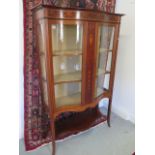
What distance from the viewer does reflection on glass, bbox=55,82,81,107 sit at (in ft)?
6.00

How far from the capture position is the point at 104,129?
2.26 metres

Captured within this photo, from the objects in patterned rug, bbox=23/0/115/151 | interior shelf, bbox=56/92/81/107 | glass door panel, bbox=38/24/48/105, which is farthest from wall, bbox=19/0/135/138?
glass door panel, bbox=38/24/48/105

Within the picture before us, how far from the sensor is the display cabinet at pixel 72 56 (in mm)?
1521

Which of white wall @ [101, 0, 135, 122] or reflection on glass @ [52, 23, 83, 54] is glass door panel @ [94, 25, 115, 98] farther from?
white wall @ [101, 0, 135, 122]

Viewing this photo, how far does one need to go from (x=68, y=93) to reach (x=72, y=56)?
1.46 feet

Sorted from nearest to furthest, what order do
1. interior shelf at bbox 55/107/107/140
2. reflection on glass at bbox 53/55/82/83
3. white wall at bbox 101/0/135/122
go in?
1. reflection on glass at bbox 53/55/82/83
2. interior shelf at bbox 55/107/107/140
3. white wall at bbox 101/0/135/122

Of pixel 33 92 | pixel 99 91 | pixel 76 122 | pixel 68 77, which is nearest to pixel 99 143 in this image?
pixel 76 122

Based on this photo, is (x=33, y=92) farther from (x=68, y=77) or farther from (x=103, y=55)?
(x=103, y=55)

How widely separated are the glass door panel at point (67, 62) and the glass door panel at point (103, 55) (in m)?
0.24

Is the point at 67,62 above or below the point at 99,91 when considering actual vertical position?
above

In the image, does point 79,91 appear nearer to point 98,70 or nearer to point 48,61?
point 98,70

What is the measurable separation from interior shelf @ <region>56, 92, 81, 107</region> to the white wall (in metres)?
0.88

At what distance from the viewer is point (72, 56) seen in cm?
175
